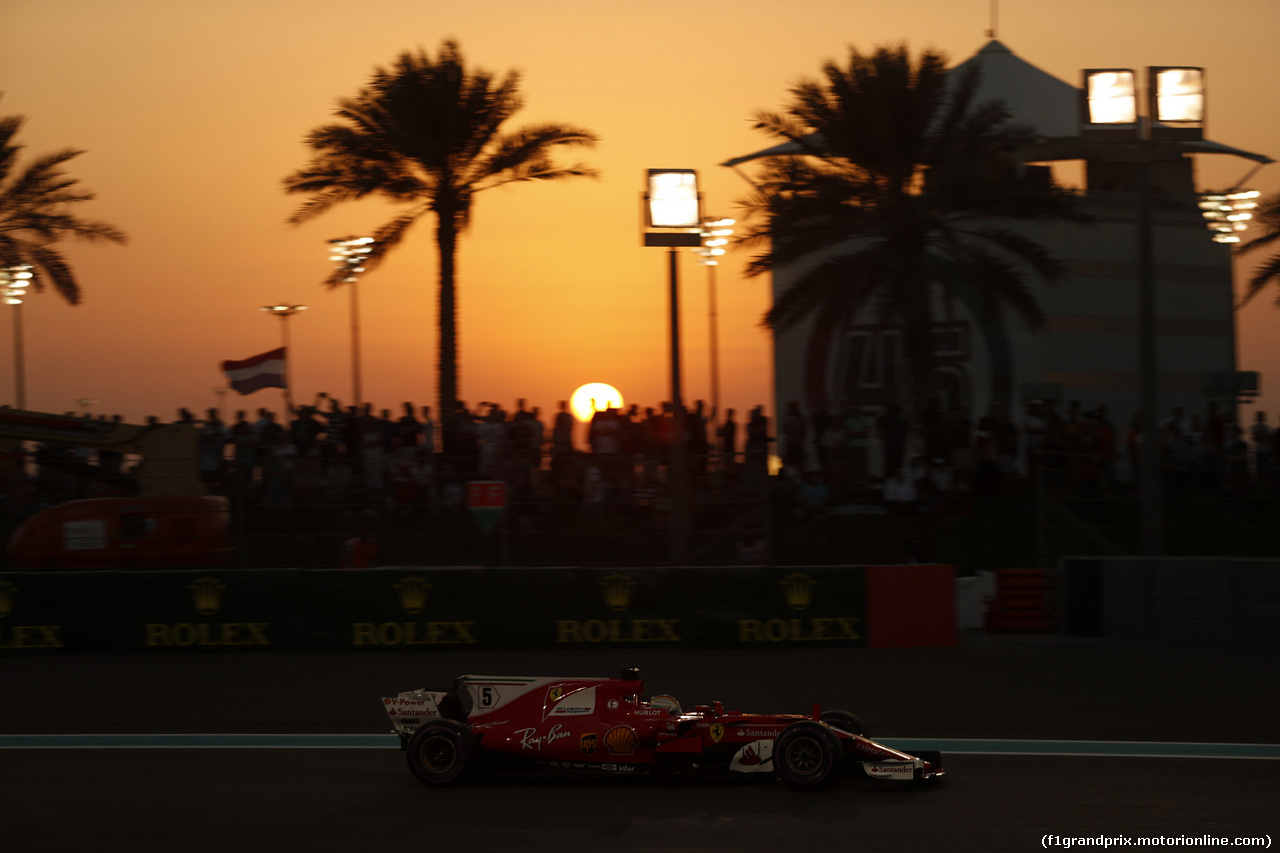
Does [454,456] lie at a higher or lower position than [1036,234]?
lower

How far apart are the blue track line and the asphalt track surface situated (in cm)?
11

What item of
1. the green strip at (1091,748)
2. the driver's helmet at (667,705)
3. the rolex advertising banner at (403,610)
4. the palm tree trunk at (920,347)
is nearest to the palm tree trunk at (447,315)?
the palm tree trunk at (920,347)

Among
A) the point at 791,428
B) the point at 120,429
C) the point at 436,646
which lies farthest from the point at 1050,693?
the point at 120,429

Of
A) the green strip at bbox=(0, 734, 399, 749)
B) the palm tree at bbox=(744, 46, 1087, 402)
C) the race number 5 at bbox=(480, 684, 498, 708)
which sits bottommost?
the green strip at bbox=(0, 734, 399, 749)

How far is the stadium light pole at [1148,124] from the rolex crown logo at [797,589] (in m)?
3.61

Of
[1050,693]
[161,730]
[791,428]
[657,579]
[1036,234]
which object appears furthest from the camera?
[1036,234]

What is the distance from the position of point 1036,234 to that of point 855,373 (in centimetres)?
613

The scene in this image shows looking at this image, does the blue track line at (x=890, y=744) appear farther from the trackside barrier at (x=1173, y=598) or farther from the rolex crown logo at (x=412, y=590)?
the trackside barrier at (x=1173, y=598)

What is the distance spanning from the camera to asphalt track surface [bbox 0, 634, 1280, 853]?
6715 mm

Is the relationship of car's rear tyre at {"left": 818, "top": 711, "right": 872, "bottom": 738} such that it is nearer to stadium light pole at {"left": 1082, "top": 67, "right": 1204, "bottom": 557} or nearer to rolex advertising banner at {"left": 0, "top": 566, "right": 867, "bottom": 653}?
rolex advertising banner at {"left": 0, "top": 566, "right": 867, "bottom": 653}

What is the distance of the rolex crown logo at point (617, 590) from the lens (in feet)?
43.8

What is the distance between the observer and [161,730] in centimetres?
970

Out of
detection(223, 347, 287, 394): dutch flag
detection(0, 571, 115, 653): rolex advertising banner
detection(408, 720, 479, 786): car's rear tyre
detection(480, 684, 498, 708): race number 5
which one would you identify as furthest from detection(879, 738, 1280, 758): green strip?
detection(223, 347, 287, 394): dutch flag

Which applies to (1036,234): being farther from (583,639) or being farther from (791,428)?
(583,639)
